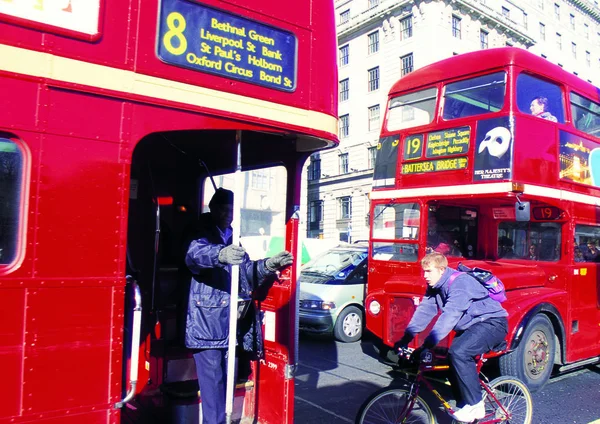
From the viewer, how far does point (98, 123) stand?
2.80m

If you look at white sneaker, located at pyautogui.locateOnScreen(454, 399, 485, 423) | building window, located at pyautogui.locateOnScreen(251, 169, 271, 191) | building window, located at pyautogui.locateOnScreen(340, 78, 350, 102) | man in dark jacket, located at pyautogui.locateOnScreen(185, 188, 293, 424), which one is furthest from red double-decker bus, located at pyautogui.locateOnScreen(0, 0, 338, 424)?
building window, located at pyautogui.locateOnScreen(340, 78, 350, 102)

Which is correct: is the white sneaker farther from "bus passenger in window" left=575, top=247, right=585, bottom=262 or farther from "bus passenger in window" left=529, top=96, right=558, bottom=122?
→ "bus passenger in window" left=529, top=96, right=558, bottom=122

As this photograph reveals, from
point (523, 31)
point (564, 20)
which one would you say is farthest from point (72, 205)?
point (564, 20)

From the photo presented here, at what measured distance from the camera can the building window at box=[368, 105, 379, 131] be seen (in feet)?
128

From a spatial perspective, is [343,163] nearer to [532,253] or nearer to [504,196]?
[532,253]

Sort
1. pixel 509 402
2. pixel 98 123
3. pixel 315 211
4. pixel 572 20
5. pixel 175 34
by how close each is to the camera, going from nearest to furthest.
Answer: pixel 98 123 < pixel 175 34 < pixel 509 402 < pixel 315 211 < pixel 572 20

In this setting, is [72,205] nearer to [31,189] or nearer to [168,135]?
[31,189]

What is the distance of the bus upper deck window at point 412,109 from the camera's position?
8.34 metres

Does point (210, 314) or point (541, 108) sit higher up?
point (541, 108)

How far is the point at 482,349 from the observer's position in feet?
15.3

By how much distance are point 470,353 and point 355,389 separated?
8.08 feet

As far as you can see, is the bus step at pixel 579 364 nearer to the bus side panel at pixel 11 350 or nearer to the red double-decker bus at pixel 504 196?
the red double-decker bus at pixel 504 196

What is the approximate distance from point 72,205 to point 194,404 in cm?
203

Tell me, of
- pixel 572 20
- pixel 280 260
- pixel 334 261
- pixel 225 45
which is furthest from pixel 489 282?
pixel 572 20
